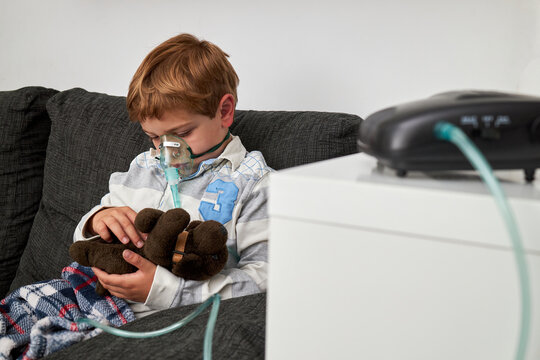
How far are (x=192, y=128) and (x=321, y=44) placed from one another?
47cm

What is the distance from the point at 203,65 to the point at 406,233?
78 cm

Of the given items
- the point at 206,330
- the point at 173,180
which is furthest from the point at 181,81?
the point at 206,330

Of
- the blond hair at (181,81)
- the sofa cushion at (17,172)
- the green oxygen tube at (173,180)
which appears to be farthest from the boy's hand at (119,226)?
the sofa cushion at (17,172)

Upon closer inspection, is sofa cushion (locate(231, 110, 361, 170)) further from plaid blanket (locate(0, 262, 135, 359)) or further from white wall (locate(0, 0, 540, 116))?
plaid blanket (locate(0, 262, 135, 359))

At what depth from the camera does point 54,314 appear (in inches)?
36.5

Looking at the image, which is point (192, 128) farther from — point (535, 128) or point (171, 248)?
point (535, 128)

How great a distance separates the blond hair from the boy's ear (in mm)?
13

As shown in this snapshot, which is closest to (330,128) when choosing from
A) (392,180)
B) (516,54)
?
(516,54)

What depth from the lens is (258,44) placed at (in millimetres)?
1444

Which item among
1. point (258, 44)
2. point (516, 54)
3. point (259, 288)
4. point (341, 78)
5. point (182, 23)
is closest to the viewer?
point (259, 288)

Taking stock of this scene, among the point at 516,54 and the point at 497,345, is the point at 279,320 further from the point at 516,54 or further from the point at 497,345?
the point at 516,54

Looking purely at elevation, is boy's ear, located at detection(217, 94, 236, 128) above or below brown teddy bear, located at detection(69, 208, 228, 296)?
above

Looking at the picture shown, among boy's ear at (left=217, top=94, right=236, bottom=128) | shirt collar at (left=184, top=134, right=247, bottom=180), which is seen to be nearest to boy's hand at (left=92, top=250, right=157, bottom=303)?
shirt collar at (left=184, top=134, right=247, bottom=180)

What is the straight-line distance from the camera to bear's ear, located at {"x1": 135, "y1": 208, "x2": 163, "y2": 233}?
77 cm
